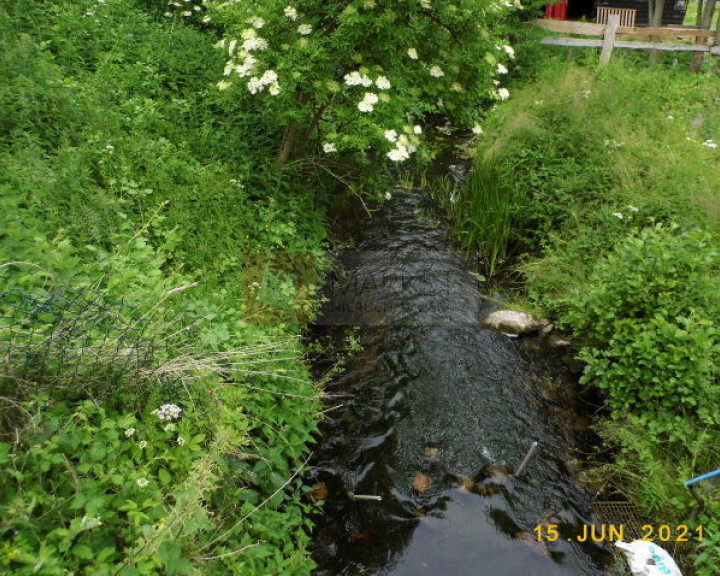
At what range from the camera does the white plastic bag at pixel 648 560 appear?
3.31m

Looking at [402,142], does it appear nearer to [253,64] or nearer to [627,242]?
[253,64]

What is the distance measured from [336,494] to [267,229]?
296 cm

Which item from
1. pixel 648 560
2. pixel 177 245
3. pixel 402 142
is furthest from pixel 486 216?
pixel 648 560

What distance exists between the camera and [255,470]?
346cm

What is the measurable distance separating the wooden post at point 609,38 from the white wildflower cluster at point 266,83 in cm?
959

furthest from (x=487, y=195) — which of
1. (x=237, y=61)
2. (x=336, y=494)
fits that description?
(x=336, y=494)

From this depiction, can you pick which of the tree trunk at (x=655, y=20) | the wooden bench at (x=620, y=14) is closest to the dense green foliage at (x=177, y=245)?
the tree trunk at (x=655, y=20)

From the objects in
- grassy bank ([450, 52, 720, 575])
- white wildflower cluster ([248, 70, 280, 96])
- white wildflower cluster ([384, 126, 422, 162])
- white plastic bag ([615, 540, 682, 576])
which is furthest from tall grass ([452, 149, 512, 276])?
white plastic bag ([615, 540, 682, 576])

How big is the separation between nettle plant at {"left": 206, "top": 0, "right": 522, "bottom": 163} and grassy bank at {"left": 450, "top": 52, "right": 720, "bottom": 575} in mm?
→ 1990

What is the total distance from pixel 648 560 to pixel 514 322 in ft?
9.40

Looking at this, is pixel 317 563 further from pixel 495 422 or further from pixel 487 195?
pixel 487 195

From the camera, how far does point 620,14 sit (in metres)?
17.0

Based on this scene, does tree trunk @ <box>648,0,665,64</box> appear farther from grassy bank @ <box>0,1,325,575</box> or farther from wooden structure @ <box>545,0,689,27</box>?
grassy bank @ <box>0,1,325,575</box>

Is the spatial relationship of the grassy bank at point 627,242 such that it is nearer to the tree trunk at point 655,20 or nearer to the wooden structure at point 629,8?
the tree trunk at point 655,20
